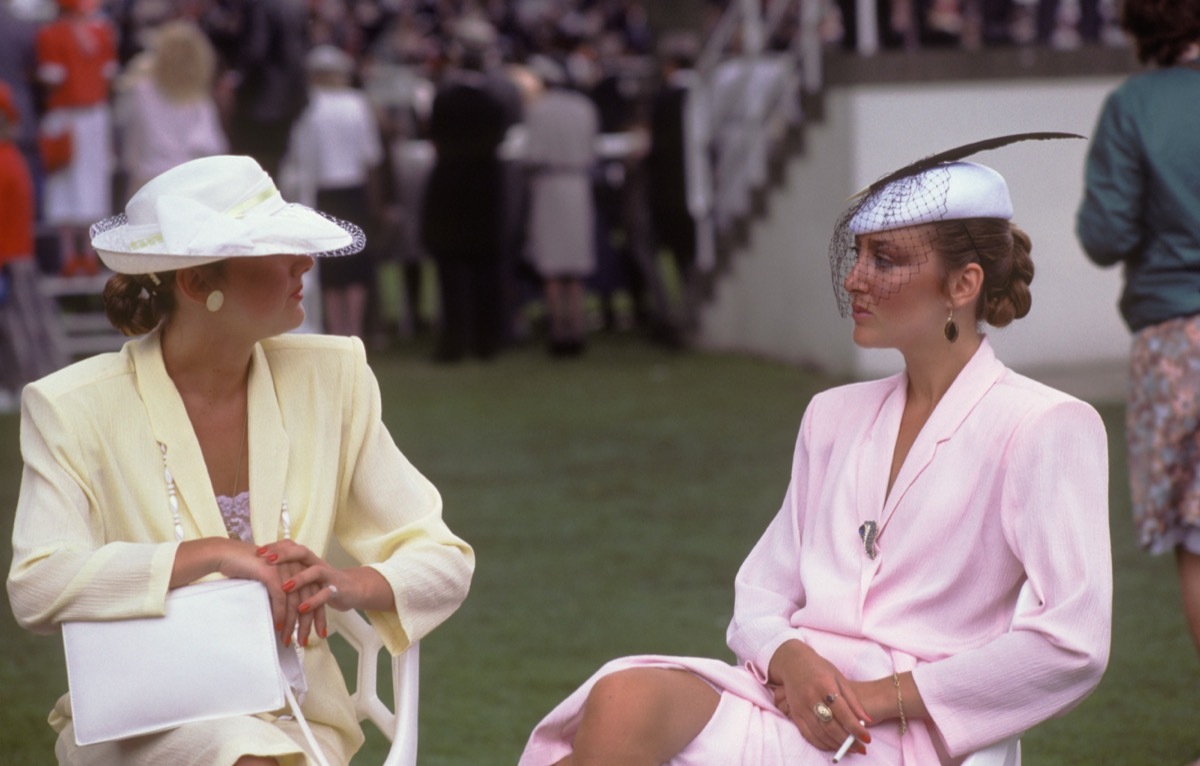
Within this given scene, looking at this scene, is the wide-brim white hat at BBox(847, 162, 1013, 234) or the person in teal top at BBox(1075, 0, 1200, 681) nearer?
the wide-brim white hat at BBox(847, 162, 1013, 234)

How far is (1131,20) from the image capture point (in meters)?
4.60

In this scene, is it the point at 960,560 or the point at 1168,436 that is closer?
the point at 960,560

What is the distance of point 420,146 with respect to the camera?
14891 millimetres

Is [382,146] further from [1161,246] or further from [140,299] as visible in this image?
[140,299]

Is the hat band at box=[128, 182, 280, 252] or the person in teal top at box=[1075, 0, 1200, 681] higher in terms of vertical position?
the hat band at box=[128, 182, 280, 252]

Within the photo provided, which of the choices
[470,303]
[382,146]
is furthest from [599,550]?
[382,146]

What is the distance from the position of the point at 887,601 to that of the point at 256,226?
117 centimetres

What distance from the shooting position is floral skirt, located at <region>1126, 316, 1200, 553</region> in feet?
14.6

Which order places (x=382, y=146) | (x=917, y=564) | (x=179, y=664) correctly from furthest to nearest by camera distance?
(x=382, y=146)
(x=917, y=564)
(x=179, y=664)

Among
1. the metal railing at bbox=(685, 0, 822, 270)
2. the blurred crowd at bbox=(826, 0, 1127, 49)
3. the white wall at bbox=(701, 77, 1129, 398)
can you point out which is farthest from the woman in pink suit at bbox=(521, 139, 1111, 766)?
the metal railing at bbox=(685, 0, 822, 270)

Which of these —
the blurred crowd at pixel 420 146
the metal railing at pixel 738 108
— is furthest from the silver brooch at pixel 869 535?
the metal railing at pixel 738 108

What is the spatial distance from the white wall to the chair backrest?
8.25m

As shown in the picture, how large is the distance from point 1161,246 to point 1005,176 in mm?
7343

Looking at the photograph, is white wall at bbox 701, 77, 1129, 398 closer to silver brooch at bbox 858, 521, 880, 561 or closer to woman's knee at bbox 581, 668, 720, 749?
silver brooch at bbox 858, 521, 880, 561
